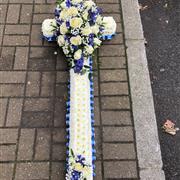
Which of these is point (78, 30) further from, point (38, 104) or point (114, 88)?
point (38, 104)

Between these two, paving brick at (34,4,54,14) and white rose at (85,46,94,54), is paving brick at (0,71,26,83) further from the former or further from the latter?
paving brick at (34,4,54,14)

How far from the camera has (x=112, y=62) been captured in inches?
199

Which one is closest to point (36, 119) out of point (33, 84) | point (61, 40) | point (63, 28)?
point (33, 84)

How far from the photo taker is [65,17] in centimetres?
462

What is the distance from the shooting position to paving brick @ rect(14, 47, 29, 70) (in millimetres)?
4965

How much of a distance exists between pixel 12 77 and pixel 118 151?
5.31 ft

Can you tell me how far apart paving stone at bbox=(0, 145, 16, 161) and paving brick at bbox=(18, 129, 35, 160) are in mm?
76

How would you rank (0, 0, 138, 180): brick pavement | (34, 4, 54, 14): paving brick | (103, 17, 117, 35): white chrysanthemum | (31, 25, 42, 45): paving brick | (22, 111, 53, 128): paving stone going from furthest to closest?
(34, 4, 54, 14): paving brick < (31, 25, 42, 45): paving brick < (103, 17, 117, 35): white chrysanthemum < (22, 111, 53, 128): paving stone < (0, 0, 138, 180): brick pavement

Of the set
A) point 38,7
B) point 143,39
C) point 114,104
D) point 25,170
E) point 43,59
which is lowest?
point 25,170

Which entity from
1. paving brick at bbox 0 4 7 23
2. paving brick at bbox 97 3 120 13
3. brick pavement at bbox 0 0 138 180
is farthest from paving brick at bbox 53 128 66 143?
paving brick at bbox 97 3 120 13

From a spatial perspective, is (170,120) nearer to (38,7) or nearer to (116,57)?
(116,57)

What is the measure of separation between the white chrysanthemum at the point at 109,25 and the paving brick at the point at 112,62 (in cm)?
36

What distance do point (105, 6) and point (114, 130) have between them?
206 cm

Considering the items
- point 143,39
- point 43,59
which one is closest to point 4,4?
point 43,59
